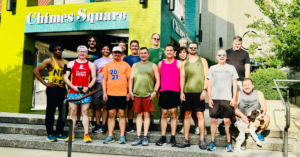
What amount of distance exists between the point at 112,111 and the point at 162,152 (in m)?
1.22

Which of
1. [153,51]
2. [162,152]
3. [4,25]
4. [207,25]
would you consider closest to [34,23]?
[4,25]

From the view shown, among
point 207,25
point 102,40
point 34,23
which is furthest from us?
point 207,25

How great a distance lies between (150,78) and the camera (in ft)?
15.9

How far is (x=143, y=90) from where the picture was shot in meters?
4.78

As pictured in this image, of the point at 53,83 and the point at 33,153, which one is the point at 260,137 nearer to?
the point at 53,83

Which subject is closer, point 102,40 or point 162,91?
point 162,91

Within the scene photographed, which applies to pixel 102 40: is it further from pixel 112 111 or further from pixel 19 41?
pixel 112 111

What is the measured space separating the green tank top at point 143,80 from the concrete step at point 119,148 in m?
1.01

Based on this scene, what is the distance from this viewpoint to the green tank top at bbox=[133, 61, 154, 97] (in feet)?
15.7

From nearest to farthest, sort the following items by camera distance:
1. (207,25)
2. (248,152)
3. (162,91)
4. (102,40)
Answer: (248,152) → (162,91) → (102,40) → (207,25)

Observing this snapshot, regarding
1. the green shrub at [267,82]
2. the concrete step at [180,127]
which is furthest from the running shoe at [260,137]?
the green shrub at [267,82]

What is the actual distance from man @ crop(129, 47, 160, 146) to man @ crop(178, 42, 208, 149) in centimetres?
56

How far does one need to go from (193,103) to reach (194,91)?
0.73 feet

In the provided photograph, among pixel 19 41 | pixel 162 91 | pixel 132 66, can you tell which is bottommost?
pixel 162 91
